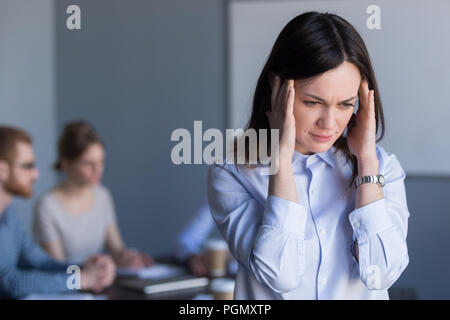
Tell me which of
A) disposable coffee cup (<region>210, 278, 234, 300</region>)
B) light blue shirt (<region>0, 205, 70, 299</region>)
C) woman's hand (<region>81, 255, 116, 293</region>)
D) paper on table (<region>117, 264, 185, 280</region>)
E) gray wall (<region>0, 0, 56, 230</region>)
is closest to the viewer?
disposable coffee cup (<region>210, 278, 234, 300</region>)

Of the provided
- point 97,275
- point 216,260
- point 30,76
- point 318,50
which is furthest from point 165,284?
point 30,76

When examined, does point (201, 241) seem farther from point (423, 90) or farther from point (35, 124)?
point (423, 90)

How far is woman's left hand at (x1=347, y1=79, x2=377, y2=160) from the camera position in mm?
705

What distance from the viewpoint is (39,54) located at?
2.61 metres

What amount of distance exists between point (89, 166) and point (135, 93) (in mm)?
601

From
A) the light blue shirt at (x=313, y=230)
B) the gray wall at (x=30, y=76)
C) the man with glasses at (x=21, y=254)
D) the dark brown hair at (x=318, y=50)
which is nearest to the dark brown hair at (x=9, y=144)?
the man with glasses at (x=21, y=254)

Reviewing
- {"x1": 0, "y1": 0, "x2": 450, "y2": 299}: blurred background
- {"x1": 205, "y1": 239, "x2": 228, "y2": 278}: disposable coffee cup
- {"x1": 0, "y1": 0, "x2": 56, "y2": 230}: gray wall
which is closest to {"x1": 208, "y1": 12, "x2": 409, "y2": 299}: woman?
{"x1": 0, "y1": 0, "x2": 450, "y2": 299}: blurred background

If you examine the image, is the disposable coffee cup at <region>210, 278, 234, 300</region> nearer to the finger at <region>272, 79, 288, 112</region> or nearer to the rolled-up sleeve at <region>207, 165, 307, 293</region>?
the rolled-up sleeve at <region>207, 165, 307, 293</region>

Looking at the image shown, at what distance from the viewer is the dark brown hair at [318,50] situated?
2.25 ft

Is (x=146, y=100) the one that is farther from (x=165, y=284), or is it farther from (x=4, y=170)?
(x=165, y=284)

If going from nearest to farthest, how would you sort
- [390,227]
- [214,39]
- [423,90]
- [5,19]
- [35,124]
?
[390,227] < [423,90] < [214,39] < [35,124] < [5,19]

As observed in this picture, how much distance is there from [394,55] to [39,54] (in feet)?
A: 7.18

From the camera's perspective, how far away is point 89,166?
2.21 meters
